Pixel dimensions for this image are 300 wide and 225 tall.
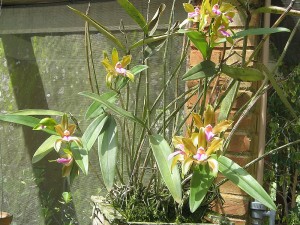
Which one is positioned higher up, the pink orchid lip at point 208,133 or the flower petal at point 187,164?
the pink orchid lip at point 208,133

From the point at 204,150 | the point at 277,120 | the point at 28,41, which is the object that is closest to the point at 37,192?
the point at 28,41

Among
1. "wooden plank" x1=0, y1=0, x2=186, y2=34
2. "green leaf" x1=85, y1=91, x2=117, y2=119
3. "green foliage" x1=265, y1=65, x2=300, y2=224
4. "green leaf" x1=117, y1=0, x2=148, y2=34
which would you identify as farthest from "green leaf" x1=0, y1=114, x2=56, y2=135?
"green foliage" x1=265, y1=65, x2=300, y2=224

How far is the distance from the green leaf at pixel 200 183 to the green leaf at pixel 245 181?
0.04 m

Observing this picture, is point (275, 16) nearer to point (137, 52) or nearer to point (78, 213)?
point (137, 52)

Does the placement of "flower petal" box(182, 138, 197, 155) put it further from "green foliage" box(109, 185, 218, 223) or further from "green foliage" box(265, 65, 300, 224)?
"green foliage" box(265, 65, 300, 224)

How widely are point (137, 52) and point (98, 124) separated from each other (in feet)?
3.48

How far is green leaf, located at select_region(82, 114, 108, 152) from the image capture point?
144 centimetres

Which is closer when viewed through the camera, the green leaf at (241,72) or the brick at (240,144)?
the green leaf at (241,72)

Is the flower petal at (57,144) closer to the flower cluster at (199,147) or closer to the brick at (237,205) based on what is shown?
the flower cluster at (199,147)

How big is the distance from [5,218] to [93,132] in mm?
1418

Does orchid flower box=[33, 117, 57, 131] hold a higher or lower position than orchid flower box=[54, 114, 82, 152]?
higher

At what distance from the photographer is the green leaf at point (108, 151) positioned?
1351 millimetres

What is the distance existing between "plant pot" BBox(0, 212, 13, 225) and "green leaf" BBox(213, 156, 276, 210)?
166 centimetres

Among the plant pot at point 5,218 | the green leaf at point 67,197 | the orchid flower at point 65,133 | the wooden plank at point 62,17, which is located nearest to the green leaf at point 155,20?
the orchid flower at point 65,133
